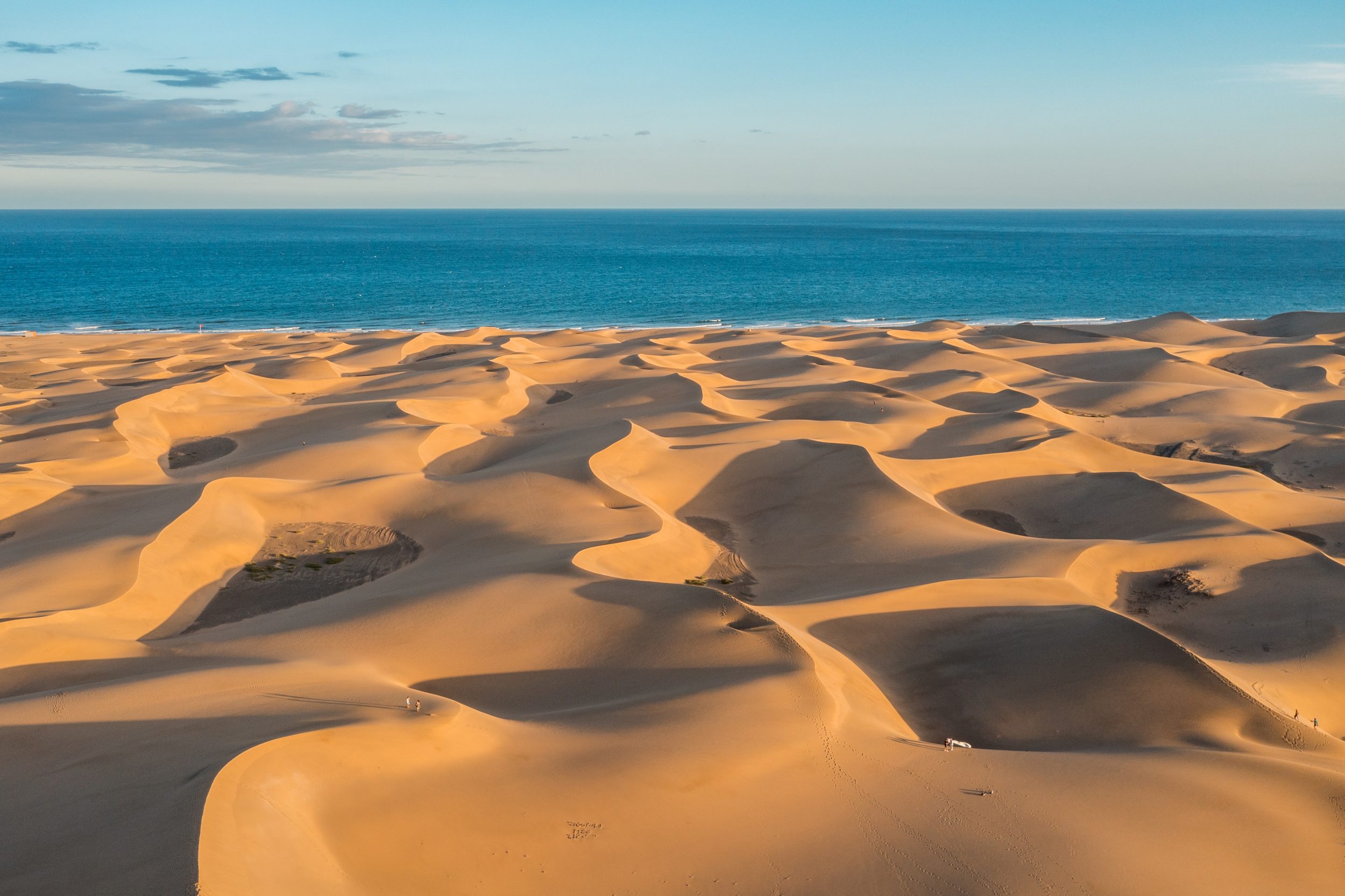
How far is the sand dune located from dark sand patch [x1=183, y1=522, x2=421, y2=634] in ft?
0.28

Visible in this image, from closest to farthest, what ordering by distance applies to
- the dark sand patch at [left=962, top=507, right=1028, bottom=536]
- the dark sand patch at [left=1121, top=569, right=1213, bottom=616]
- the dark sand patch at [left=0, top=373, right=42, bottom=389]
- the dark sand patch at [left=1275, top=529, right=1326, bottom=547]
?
the dark sand patch at [left=1121, top=569, right=1213, bottom=616], the dark sand patch at [left=1275, top=529, right=1326, bottom=547], the dark sand patch at [left=962, top=507, right=1028, bottom=536], the dark sand patch at [left=0, top=373, right=42, bottom=389]

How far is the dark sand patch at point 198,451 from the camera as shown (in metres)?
23.0

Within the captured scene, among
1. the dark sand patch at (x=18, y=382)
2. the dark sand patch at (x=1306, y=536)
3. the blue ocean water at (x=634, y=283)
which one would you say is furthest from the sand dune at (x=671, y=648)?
the blue ocean water at (x=634, y=283)

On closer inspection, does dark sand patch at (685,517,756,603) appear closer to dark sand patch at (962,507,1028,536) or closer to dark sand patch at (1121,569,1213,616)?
dark sand patch at (962,507,1028,536)

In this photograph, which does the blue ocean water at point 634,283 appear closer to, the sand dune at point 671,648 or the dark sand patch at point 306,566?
the sand dune at point 671,648

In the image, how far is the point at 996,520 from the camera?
1908 centimetres

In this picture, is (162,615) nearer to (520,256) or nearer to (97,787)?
(97,787)

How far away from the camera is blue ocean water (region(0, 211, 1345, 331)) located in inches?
2719

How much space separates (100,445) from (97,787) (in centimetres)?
1830

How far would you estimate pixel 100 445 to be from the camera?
75.0 ft

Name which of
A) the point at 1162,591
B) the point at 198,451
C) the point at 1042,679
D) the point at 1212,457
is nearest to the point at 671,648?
the point at 1042,679

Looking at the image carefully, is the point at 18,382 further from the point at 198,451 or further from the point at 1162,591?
the point at 1162,591

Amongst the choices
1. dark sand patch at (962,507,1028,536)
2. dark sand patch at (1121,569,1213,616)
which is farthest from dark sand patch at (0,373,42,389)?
dark sand patch at (1121,569,1213,616)

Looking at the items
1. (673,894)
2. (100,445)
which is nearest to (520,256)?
(100,445)
